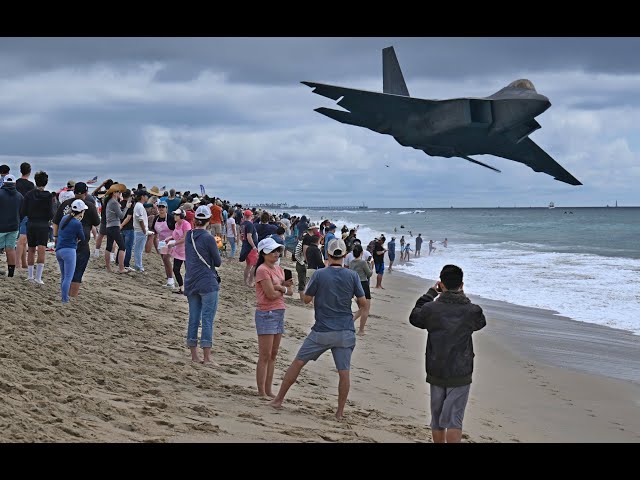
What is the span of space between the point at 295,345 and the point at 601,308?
12.6m

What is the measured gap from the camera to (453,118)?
8727 mm

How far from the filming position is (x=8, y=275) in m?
11.1

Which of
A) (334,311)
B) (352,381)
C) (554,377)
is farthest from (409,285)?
(334,311)

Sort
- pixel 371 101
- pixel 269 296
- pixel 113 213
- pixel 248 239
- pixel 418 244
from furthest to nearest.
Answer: pixel 418 244, pixel 248 239, pixel 113 213, pixel 371 101, pixel 269 296

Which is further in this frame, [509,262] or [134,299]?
[509,262]

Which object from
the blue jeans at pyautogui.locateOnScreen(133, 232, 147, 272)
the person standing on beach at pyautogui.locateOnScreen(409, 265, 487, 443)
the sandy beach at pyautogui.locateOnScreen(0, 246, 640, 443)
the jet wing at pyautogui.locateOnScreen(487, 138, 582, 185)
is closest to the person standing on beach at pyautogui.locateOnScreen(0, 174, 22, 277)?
the sandy beach at pyautogui.locateOnScreen(0, 246, 640, 443)

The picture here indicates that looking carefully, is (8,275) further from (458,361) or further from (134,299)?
(458,361)

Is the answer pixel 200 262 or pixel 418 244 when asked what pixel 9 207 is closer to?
pixel 200 262

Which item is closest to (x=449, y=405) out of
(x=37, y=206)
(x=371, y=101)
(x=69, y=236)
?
(x=371, y=101)

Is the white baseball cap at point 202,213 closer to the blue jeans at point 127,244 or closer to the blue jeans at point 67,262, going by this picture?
the blue jeans at point 67,262

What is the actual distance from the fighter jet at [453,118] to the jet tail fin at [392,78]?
3.18 metres

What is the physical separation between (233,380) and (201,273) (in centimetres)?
131

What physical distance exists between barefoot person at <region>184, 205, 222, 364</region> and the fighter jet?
2.37 metres

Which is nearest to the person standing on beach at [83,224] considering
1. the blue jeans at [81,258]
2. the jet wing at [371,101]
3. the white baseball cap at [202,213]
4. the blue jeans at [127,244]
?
the blue jeans at [81,258]
